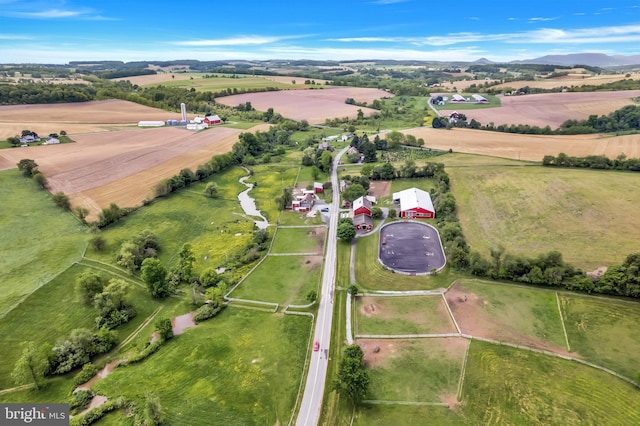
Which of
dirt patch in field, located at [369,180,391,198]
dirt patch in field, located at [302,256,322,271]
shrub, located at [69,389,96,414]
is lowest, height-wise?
shrub, located at [69,389,96,414]

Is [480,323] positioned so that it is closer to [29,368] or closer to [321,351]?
[321,351]

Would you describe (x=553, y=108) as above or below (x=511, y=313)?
above

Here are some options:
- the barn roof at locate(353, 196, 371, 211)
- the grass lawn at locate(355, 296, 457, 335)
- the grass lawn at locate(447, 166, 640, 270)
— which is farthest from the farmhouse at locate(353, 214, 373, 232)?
the grass lawn at locate(355, 296, 457, 335)

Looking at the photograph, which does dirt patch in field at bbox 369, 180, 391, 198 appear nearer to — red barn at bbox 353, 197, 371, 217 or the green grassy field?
red barn at bbox 353, 197, 371, 217

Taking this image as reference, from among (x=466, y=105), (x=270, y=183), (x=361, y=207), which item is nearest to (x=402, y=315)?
(x=361, y=207)

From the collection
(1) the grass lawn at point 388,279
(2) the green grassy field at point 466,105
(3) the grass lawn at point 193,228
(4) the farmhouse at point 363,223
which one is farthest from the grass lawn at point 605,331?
(2) the green grassy field at point 466,105

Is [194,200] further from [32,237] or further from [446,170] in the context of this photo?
[446,170]
